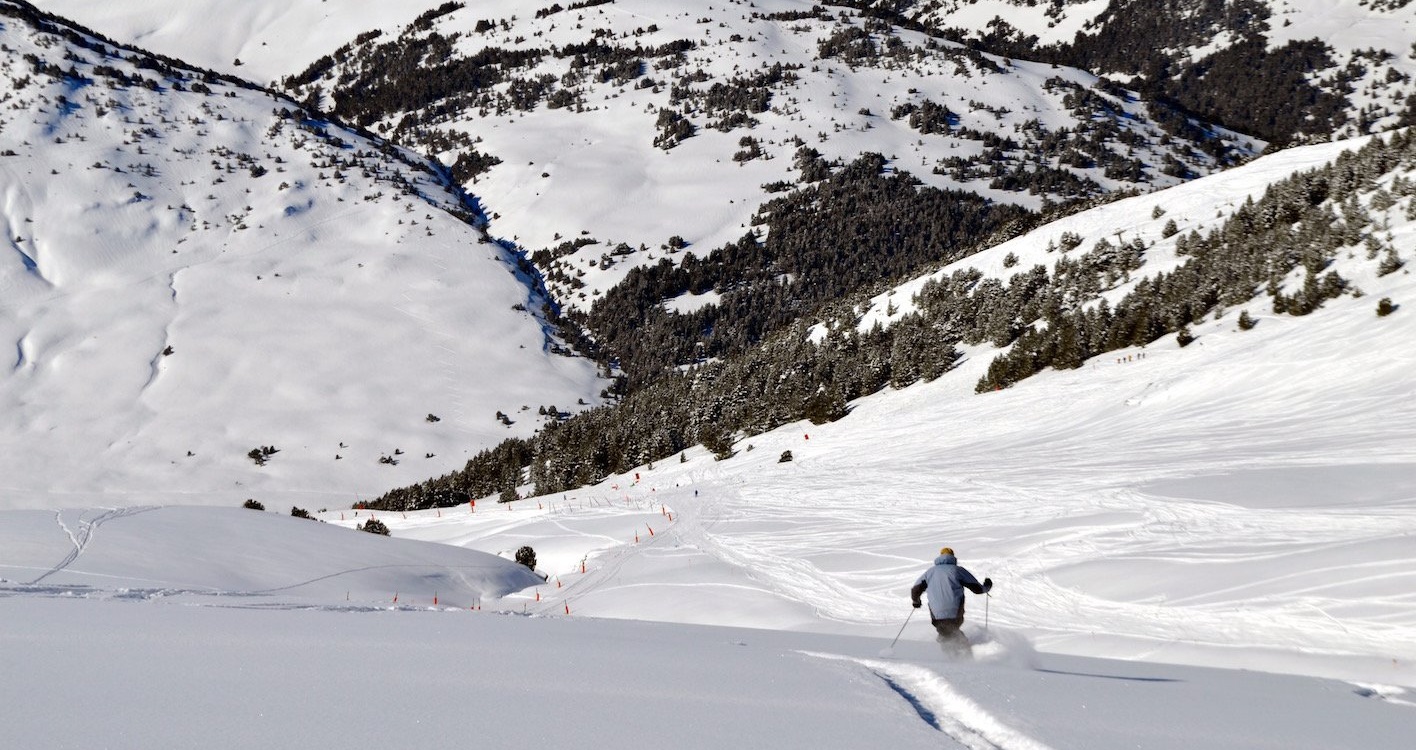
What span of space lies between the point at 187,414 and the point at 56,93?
59345 mm

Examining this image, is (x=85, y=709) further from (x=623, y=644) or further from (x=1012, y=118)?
(x=1012, y=118)

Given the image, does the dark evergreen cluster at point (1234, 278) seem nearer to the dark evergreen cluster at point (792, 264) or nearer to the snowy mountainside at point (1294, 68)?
the dark evergreen cluster at point (792, 264)

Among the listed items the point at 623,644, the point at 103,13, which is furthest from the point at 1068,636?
the point at 103,13

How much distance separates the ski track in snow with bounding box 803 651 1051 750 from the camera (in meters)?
4.44

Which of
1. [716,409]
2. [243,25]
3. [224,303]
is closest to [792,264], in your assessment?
[716,409]

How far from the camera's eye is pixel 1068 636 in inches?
408

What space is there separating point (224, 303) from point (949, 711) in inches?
3049

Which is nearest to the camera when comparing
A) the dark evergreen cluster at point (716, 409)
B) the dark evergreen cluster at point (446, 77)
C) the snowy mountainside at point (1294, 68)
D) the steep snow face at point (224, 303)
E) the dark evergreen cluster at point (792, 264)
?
the dark evergreen cluster at point (716, 409)

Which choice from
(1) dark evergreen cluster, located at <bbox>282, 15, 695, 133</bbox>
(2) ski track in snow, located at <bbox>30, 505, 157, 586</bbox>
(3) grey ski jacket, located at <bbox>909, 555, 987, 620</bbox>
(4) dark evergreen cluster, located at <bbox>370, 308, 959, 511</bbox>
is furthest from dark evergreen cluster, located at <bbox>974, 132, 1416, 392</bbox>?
(1) dark evergreen cluster, located at <bbox>282, 15, 695, 133</bbox>

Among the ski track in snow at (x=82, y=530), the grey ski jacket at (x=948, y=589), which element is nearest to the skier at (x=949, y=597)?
the grey ski jacket at (x=948, y=589)

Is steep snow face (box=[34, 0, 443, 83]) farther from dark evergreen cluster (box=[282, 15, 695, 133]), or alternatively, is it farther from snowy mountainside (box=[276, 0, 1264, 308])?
snowy mountainside (box=[276, 0, 1264, 308])

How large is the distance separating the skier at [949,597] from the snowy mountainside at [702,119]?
3033 inches

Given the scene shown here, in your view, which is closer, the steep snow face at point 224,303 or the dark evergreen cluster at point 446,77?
the steep snow face at point 224,303

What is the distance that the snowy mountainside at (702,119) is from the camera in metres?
97.8
